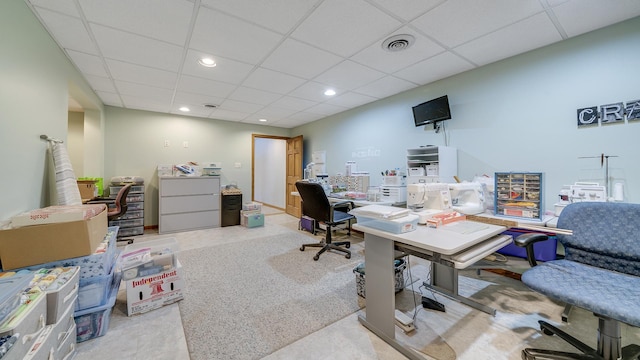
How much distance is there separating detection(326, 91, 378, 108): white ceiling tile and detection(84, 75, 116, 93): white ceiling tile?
124 inches

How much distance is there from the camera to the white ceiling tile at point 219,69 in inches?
97.2

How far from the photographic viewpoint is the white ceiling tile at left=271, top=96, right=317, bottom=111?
12.7ft

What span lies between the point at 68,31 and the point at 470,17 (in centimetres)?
340

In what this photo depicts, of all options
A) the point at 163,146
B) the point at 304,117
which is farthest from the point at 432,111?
the point at 163,146

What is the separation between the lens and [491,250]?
1392 millimetres

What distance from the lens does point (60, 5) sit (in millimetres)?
1681

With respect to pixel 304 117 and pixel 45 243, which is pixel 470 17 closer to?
pixel 45 243

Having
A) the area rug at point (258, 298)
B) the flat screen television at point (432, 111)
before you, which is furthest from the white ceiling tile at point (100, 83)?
the flat screen television at point (432, 111)

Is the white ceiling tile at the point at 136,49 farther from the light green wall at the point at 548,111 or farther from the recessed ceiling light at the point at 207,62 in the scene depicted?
the light green wall at the point at 548,111

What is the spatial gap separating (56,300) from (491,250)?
2.46 meters

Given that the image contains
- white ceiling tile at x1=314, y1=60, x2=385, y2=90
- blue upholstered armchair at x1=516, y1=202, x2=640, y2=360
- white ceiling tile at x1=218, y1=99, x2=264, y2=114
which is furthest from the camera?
white ceiling tile at x1=218, y1=99, x2=264, y2=114

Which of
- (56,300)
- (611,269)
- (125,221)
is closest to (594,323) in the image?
(611,269)

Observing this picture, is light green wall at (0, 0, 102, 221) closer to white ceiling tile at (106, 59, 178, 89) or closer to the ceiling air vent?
white ceiling tile at (106, 59, 178, 89)

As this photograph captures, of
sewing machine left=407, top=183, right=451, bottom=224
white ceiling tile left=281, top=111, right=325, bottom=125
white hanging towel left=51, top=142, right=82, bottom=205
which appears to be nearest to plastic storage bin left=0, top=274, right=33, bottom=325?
white hanging towel left=51, top=142, right=82, bottom=205
